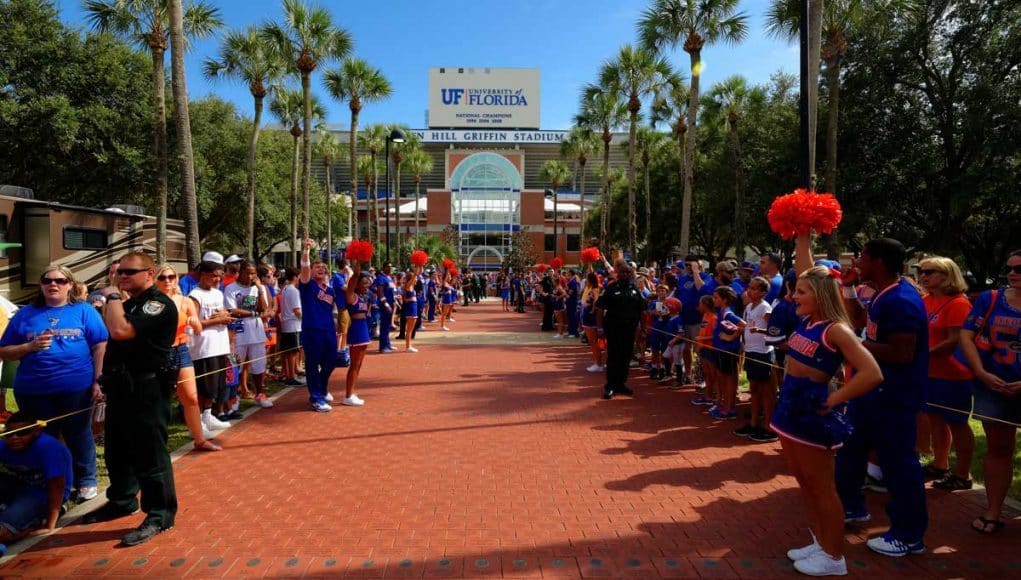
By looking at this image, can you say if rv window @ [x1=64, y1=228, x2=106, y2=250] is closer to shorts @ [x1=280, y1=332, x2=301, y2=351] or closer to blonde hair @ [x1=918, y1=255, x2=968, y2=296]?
shorts @ [x1=280, y1=332, x2=301, y2=351]

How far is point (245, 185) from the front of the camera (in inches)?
1208

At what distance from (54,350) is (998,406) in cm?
682

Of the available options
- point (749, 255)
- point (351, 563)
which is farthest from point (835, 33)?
point (749, 255)

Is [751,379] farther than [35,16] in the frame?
No

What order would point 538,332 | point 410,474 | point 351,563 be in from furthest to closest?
1. point 538,332
2. point 410,474
3. point 351,563

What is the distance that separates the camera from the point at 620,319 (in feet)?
27.6

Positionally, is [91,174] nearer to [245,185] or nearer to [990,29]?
[245,185]

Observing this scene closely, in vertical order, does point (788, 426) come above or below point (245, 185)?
below

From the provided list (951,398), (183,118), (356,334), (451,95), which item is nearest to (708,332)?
(951,398)

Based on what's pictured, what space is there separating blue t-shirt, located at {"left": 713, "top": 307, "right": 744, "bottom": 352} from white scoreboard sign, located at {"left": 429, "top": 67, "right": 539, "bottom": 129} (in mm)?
77753

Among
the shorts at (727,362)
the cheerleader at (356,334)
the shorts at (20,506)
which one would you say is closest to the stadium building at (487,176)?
the cheerleader at (356,334)

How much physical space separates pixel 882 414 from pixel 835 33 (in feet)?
48.5

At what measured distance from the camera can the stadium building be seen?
2657 inches

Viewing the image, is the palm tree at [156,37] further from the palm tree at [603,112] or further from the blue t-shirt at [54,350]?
the palm tree at [603,112]
